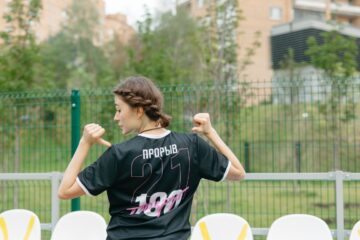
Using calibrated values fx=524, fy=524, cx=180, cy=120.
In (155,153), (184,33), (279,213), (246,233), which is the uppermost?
(184,33)

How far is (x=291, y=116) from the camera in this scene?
19.3ft

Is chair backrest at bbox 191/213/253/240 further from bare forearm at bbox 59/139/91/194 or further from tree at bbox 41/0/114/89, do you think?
tree at bbox 41/0/114/89

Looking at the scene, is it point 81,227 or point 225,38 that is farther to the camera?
point 225,38

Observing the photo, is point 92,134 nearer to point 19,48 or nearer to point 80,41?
point 19,48

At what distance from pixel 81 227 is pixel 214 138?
1659mm

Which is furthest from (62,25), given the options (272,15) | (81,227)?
(81,227)

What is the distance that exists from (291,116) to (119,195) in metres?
3.92

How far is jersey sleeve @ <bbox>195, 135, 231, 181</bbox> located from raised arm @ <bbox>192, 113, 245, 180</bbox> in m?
0.02

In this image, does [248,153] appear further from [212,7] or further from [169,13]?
[169,13]

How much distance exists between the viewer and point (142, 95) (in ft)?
7.61

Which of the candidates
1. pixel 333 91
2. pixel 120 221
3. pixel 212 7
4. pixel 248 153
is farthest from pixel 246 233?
pixel 212 7

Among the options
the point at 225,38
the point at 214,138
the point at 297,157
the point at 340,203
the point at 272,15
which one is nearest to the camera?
the point at 214,138

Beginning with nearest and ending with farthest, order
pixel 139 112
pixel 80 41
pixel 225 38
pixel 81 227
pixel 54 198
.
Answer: pixel 139 112 → pixel 81 227 → pixel 54 198 → pixel 225 38 → pixel 80 41

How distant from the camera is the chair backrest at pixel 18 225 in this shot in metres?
3.89
